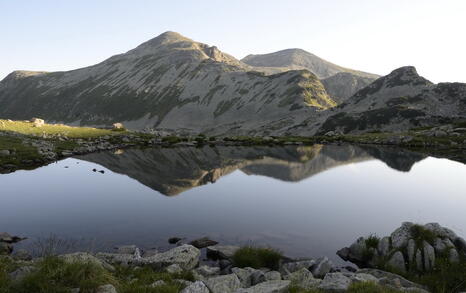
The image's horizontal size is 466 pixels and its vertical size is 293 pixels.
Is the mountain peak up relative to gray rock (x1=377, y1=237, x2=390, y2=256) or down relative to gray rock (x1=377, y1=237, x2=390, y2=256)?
up

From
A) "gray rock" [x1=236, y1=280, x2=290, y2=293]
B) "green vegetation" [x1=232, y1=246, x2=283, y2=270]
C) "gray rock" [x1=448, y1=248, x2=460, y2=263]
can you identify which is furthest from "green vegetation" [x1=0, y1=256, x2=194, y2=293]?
"gray rock" [x1=448, y1=248, x2=460, y2=263]

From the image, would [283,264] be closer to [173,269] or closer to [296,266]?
[296,266]

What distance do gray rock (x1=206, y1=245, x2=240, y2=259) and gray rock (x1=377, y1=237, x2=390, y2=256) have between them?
8387mm

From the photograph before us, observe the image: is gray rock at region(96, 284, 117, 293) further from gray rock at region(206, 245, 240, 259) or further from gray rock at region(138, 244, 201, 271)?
gray rock at region(206, 245, 240, 259)

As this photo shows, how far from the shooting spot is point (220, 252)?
776 inches

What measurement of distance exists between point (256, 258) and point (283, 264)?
1522mm

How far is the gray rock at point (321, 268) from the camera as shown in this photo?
16.4 m

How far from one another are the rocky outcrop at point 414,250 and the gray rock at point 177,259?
32.7ft

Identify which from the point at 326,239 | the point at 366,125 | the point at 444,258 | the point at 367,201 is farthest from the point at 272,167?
the point at 366,125

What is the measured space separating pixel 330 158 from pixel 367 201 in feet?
119

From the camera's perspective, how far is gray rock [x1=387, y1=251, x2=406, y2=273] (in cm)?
1700

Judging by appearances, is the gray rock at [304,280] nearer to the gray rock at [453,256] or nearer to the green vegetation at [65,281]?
the green vegetation at [65,281]

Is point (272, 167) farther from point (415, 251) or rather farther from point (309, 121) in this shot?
point (309, 121)

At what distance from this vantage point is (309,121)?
551ft
